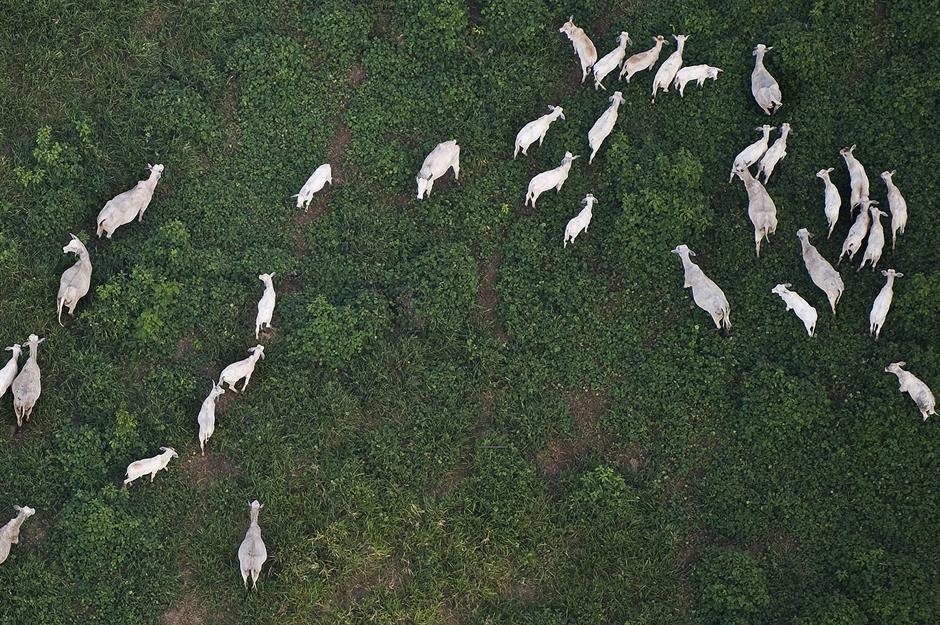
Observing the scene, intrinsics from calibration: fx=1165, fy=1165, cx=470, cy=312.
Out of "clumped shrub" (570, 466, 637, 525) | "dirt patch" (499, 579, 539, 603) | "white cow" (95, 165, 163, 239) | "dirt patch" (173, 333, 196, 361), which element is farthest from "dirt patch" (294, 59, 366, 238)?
"dirt patch" (499, 579, 539, 603)

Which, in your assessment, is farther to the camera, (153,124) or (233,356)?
(153,124)

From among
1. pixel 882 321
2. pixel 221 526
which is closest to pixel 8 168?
pixel 221 526

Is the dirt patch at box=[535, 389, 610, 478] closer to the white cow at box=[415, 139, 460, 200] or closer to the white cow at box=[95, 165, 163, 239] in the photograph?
the white cow at box=[415, 139, 460, 200]

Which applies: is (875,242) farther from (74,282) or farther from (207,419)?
(74,282)

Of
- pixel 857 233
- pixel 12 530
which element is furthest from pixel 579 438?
pixel 12 530

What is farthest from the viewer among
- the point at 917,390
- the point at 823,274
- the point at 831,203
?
the point at 831,203

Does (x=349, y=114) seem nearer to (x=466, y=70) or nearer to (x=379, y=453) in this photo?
(x=466, y=70)
